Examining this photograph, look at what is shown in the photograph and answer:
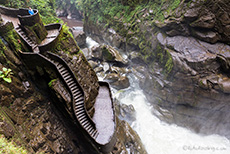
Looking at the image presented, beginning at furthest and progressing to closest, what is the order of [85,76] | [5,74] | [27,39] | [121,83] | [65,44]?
[121,83], [85,76], [65,44], [27,39], [5,74]

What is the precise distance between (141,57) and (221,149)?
52.3 feet

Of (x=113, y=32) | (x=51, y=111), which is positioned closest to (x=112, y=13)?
(x=113, y=32)

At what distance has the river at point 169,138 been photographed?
15.0 metres

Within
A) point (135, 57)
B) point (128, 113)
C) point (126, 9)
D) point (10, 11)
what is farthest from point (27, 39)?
point (126, 9)

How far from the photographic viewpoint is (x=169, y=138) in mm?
16141

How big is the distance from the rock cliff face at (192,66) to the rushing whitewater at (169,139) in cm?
97

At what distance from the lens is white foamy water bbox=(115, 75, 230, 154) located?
15.0 m

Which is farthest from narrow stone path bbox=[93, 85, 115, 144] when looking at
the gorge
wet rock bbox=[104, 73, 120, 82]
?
wet rock bbox=[104, 73, 120, 82]

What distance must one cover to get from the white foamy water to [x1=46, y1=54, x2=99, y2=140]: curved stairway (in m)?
8.88

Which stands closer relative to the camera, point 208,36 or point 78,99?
point 78,99

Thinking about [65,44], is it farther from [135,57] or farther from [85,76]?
[135,57]

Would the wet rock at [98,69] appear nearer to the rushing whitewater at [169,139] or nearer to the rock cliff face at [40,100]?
the rushing whitewater at [169,139]

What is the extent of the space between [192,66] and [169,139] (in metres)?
9.31

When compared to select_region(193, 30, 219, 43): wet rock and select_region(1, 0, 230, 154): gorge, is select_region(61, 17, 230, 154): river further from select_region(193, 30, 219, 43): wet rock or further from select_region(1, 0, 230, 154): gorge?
select_region(193, 30, 219, 43): wet rock
